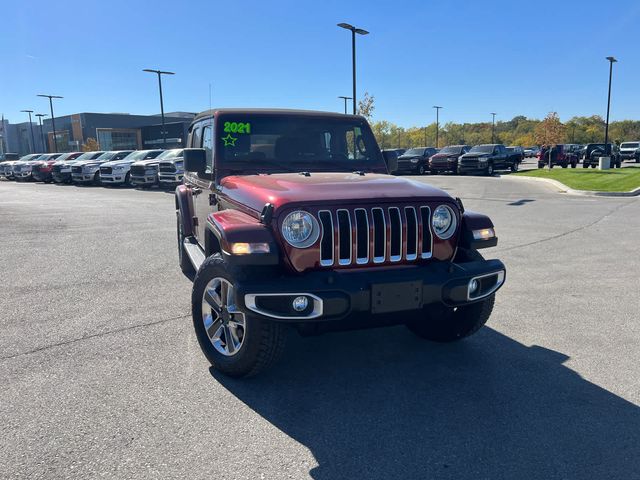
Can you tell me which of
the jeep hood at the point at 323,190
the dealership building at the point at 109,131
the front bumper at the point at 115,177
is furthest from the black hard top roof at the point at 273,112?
the dealership building at the point at 109,131

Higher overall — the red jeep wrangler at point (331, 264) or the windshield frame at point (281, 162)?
the windshield frame at point (281, 162)

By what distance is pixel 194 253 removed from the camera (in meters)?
5.48

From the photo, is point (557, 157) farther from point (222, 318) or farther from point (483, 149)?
point (222, 318)

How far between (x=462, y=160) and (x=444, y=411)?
27.9 m

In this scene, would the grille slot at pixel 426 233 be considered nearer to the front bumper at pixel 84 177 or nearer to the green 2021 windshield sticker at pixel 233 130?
the green 2021 windshield sticker at pixel 233 130

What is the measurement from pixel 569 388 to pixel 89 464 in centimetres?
309

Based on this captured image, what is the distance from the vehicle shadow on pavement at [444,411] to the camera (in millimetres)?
2734

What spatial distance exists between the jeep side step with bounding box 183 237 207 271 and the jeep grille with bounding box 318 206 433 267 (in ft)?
6.19

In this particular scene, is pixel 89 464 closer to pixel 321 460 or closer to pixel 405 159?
pixel 321 460

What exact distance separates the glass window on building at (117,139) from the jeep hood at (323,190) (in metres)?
88.9

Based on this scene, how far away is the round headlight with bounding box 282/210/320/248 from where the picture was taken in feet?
11.1

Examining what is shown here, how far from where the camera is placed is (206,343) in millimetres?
3902

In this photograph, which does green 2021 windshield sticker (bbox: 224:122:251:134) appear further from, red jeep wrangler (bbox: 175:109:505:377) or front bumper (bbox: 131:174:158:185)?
front bumper (bbox: 131:174:158:185)

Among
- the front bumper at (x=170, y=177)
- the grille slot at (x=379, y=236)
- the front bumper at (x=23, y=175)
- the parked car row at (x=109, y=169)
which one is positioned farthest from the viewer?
the front bumper at (x=23, y=175)
